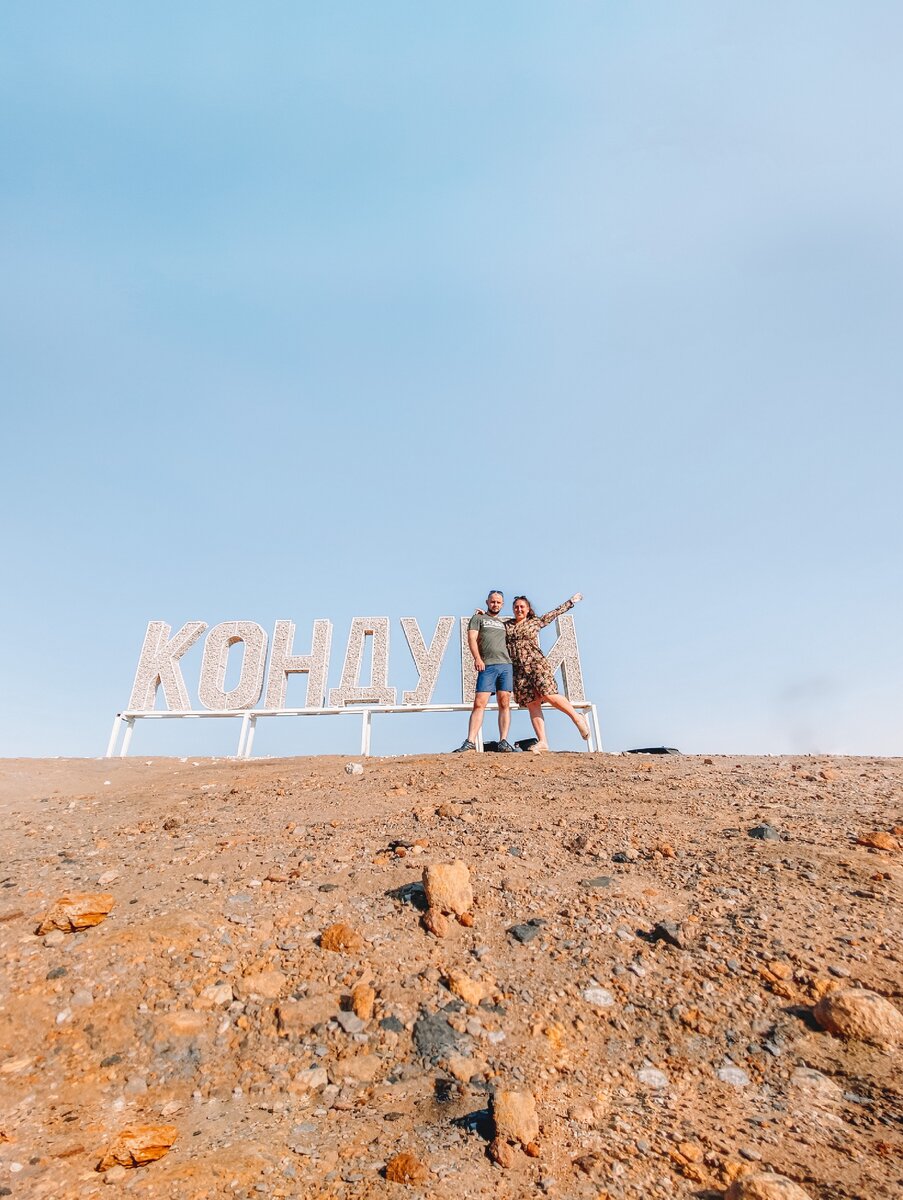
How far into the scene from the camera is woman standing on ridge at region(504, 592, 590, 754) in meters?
8.45

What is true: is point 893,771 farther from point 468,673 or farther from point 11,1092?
point 468,673

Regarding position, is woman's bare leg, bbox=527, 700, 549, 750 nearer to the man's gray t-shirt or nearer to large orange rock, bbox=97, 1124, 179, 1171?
the man's gray t-shirt

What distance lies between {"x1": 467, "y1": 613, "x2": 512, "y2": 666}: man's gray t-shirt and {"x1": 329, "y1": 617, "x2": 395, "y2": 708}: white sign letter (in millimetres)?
4940

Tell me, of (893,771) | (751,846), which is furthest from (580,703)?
(751,846)

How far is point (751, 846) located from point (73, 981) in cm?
376

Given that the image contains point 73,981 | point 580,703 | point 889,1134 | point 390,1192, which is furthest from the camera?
point 580,703

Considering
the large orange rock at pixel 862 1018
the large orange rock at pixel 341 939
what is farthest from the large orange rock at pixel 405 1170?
the large orange rock at pixel 862 1018

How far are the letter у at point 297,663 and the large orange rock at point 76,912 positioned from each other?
9.69 metres

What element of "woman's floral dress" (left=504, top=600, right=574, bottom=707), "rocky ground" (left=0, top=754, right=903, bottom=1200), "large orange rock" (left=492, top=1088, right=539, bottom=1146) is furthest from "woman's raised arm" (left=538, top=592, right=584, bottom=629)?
"large orange rock" (left=492, top=1088, right=539, bottom=1146)

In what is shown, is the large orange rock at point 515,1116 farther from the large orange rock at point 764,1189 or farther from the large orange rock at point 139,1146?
the large orange rock at point 139,1146

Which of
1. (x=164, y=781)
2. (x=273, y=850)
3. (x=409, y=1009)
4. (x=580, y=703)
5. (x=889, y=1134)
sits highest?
(x=580, y=703)

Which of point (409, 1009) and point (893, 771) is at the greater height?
point (893, 771)

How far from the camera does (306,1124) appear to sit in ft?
6.61

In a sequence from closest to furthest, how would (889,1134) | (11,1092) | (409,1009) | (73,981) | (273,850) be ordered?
(889,1134) → (11,1092) → (409,1009) → (73,981) → (273,850)
